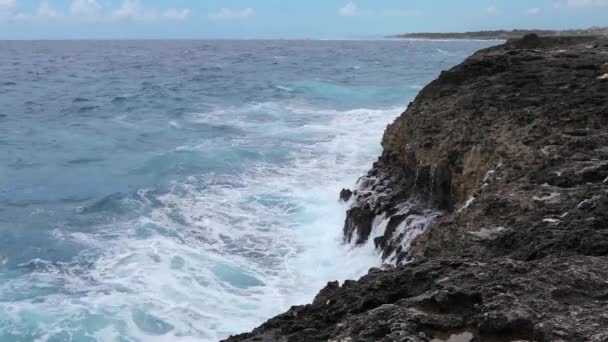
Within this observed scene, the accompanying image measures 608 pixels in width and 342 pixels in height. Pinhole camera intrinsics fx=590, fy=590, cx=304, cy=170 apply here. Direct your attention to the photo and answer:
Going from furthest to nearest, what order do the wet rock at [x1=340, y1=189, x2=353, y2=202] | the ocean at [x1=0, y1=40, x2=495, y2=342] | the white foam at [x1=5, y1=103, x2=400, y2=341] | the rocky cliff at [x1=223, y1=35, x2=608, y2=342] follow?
1. the wet rock at [x1=340, y1=189, x2=353, y2=202]
2. the ocean at [x1=0, y1=40, x2=495, y2=342]
3. the white foam at [x1=5, y1=103, x2=400, y2=341]
4. the rocky cliff at [x1=223, y1=35, x2=608, y2=342]

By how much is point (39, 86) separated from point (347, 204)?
107ft

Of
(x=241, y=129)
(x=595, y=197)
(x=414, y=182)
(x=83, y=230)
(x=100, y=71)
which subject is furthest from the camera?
(x=100, y=71)

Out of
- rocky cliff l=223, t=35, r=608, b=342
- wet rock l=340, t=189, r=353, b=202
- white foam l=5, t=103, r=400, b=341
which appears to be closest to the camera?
rocky cliff l=223, t=35, r=608, b=342

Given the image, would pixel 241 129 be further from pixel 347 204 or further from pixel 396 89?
pixel 396 89

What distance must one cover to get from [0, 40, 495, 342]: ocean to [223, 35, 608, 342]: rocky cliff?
1475 millimetres

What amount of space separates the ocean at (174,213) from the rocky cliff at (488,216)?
1.48 meters

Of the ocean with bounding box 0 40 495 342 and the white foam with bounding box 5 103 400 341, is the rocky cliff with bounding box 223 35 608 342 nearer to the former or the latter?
the white foam with bounding box 5 103 400 341

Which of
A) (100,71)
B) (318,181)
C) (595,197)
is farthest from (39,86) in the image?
(595,197)

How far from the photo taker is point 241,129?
2162cm

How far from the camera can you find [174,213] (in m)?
12.2

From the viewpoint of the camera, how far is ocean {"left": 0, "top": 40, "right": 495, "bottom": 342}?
26.2ft

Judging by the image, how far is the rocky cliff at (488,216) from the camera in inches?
132

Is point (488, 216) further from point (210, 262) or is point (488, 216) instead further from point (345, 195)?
point (345, 195)

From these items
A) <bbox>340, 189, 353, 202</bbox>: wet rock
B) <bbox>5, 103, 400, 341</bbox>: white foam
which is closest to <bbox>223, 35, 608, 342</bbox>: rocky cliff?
<bbox>340, 189, 353, 202</bbox>: wet rock
